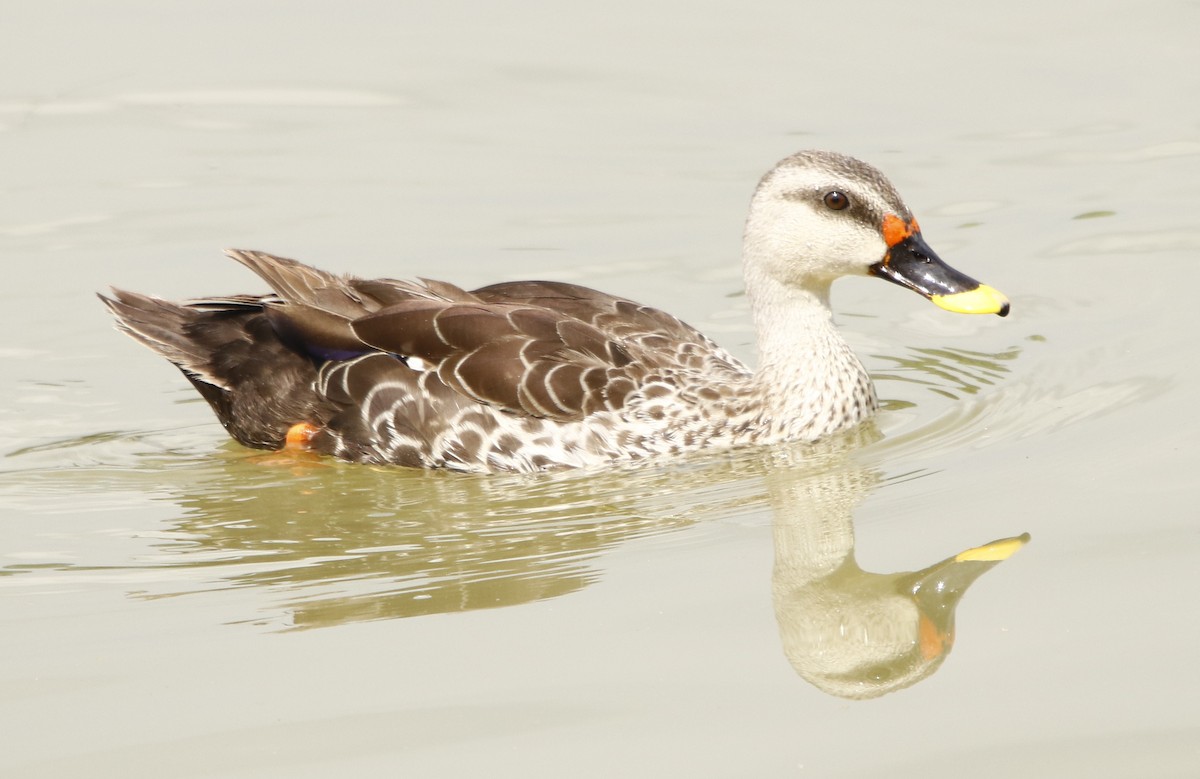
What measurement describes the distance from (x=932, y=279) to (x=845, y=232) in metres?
0.50

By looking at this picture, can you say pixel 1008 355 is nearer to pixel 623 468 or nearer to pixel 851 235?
pixel 851 235

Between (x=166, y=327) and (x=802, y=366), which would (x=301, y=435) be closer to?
(x=166, y=327)

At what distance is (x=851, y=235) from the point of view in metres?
9.12

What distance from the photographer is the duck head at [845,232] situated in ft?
29.6

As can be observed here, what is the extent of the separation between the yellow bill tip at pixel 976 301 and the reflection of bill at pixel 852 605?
3.82 feet

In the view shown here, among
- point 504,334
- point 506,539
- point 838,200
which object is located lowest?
point 506,539

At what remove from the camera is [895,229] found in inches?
356

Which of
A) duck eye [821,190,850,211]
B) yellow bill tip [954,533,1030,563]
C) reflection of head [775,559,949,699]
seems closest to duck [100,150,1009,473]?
duck eye [821,190,850,211]

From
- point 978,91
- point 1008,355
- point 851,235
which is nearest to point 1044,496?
point 851,235

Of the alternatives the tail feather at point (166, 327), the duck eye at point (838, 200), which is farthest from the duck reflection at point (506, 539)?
the duck eye at point (838, 200)

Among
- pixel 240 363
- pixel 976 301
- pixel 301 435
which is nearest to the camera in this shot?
pixel 976 301

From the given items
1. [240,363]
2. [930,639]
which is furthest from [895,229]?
[240,363]

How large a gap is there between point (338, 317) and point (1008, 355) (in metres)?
4.00

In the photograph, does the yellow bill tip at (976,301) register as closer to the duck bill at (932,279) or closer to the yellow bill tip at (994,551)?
the duck bill at (932,279)
